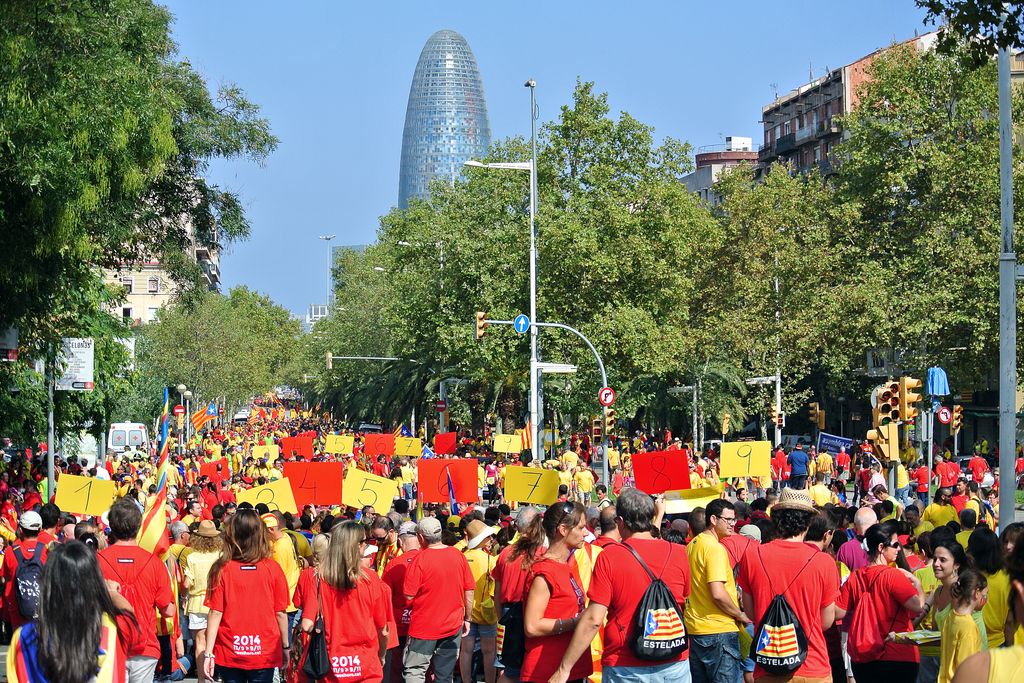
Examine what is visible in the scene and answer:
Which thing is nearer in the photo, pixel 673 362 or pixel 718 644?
pixel 718 644

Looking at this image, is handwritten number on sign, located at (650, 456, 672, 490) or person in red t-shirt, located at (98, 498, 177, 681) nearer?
person in red t-shirt, located at (98, 498, 177, 681)

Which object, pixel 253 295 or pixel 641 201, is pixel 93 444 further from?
pixel 253 295

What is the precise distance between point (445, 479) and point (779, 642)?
415 inches

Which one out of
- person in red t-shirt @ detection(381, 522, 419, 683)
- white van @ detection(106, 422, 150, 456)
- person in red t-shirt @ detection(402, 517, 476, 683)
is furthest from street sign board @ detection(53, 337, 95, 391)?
white van @ detection(106, 422, 150, 456)

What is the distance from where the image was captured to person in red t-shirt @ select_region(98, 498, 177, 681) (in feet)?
27.1

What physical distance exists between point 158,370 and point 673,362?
4041 cm

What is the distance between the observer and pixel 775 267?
53.8 meters

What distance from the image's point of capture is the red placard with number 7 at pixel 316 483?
16859mm

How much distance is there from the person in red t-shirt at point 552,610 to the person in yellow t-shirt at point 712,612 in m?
0.84

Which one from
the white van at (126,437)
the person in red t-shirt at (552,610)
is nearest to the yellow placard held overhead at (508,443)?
the person in red t-shirt at (552,610)

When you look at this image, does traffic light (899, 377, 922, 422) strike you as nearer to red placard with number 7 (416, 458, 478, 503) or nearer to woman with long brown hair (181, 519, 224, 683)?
red placard with number 7 (416, 458, 478, 503)

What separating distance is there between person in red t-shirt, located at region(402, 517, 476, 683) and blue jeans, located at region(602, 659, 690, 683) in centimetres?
237

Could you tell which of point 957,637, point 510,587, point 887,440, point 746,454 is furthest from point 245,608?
point 746,454

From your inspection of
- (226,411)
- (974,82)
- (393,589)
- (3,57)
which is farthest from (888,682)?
(226,411)
